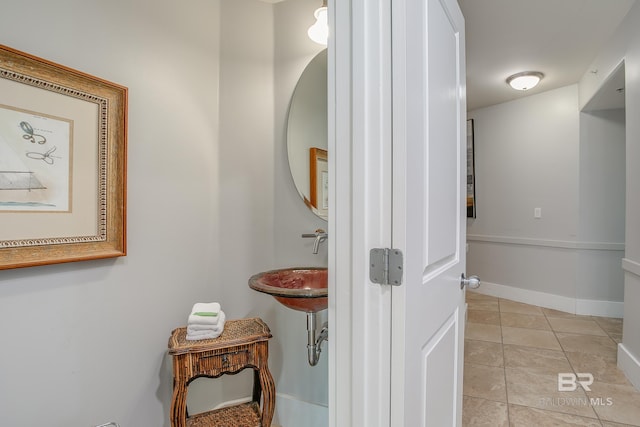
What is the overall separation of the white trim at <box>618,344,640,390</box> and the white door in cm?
163

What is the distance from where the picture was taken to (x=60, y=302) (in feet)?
4.01

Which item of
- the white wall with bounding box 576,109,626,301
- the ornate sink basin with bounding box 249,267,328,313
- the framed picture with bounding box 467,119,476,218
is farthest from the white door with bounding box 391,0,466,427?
the framed picture with bounding box 467,119,476,218

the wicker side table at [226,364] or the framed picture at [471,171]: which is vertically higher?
the framed picture at [471,171]

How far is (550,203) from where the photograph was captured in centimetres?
376

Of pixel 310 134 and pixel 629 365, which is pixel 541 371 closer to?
pixel 629 365

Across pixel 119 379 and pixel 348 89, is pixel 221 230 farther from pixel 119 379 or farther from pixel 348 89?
pixel 348 89

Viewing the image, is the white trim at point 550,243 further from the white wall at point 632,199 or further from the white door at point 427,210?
the white door at point 427,210

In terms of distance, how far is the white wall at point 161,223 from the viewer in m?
Answer: 1.18

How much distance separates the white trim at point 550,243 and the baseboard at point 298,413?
3278 mm

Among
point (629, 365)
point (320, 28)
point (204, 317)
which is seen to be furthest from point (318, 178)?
point (629, 365)

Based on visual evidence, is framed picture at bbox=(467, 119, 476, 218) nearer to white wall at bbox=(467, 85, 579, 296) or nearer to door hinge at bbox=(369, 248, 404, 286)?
white wall at bbox=(467, 85, 579, 296)

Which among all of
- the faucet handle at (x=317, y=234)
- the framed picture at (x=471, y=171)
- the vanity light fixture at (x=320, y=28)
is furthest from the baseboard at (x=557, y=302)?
the vanity light fixture at (x=320, y=28)

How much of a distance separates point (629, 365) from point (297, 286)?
2279 millimetres

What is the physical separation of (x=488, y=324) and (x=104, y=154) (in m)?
3.38
